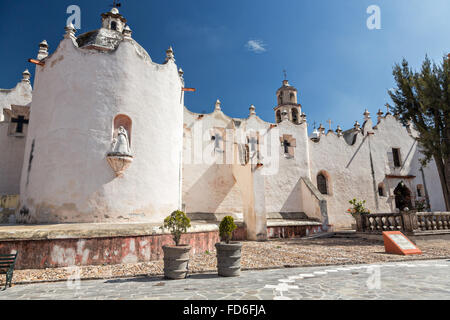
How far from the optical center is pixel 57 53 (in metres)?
10.7

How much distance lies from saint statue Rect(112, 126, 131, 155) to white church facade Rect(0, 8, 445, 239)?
4 cm

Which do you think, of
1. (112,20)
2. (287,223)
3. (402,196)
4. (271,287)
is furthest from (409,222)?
(112,20)

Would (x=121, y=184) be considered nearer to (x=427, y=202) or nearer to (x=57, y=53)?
(x=57, y=53)

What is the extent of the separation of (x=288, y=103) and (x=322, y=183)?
8499 mm

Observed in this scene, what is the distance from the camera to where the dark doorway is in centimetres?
2188

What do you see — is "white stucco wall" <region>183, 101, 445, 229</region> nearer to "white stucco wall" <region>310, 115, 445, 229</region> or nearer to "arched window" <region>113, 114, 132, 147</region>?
"white stucco wall" <region>310, 115, 445, 229</region>

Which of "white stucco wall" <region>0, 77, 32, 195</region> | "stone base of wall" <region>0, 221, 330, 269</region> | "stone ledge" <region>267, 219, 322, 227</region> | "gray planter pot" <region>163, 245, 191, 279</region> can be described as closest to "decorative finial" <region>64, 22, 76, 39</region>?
"white stucco wall" <region>0, 77, 32, 195</region>

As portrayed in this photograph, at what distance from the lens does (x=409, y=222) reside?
38.9ft

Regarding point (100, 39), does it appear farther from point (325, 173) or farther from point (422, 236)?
point (325, 173)

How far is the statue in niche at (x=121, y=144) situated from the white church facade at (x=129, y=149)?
0.12 ft

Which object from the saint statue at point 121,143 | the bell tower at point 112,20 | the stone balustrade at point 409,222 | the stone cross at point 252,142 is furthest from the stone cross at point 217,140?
the stone balustrade at point 409,222

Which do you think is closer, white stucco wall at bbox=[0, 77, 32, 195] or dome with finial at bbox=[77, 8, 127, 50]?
dome with finial at bbox=[77, 8, 127, 50]

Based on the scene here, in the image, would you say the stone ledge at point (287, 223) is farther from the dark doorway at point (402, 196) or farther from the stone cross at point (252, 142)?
the dark doorway at point (402, 196)

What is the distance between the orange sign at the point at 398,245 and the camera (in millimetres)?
8477
